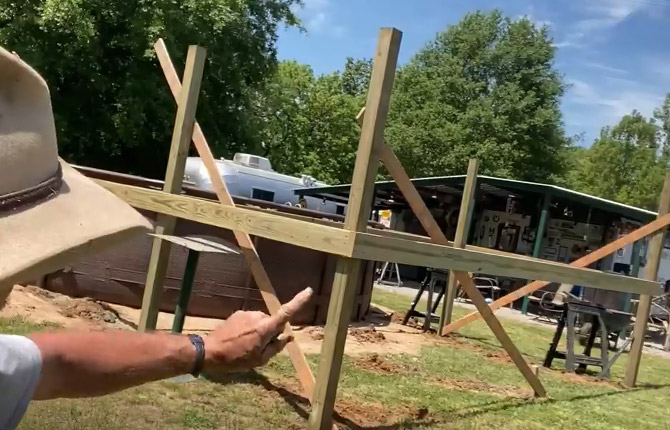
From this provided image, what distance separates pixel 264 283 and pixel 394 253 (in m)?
1.38

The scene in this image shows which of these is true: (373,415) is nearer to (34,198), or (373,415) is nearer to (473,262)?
(473,262)

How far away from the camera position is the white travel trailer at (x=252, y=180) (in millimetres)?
17234

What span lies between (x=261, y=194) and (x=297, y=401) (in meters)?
13.7

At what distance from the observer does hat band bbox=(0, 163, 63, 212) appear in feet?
3.96

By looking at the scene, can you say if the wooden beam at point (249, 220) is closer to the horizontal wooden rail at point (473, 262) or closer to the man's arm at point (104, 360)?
the horizontal wooden rail at point (473, 262)

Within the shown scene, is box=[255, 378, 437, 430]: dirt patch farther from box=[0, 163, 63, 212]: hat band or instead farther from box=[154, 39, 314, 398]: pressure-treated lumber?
box=[0, 163, 63, 212]: hat band

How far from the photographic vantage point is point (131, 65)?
22969mm

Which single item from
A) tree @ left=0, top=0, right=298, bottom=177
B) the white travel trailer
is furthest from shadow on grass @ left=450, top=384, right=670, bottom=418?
tree @ left=0, top=0, right=298, bottom=177

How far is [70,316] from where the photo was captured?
26.7 ft

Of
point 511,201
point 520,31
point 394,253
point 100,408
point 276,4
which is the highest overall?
point 520,31

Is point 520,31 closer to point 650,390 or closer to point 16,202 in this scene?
point 650,390

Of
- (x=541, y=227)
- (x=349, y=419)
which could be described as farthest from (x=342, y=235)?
(x=541, y=227)

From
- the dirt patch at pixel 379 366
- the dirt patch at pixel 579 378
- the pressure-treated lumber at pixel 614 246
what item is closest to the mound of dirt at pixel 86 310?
the dirt patch at pixel 379 366

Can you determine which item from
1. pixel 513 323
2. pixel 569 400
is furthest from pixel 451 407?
pixel 513 323
